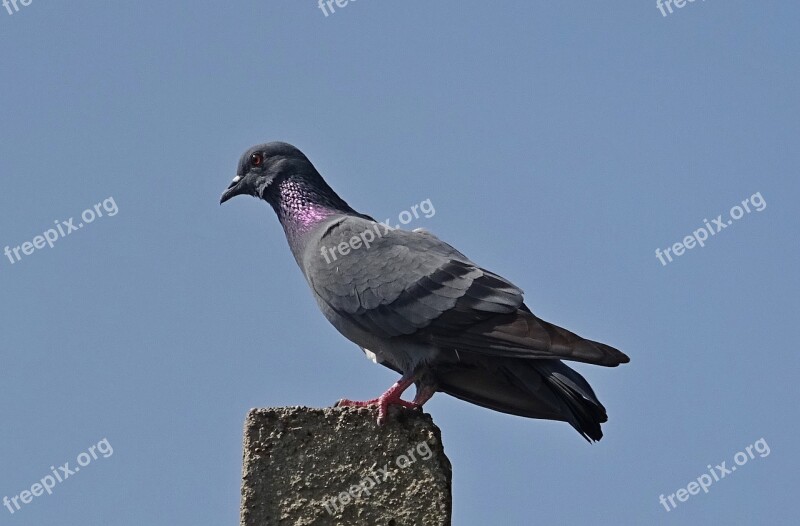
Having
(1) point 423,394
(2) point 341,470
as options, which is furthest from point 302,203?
(2) point 341,470

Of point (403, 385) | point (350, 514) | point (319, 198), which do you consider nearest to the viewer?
point (350, 514)

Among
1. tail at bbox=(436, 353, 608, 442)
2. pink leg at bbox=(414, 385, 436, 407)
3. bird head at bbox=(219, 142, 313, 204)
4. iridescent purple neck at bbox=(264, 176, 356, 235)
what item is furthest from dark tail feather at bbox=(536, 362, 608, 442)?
bird head at bbox=(219, 142, 313, 204)

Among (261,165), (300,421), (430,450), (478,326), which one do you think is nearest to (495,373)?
(478,326)

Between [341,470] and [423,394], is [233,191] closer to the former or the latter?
[423,394]

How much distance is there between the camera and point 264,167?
288 inches

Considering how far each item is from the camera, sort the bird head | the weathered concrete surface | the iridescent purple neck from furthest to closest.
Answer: the bird head
the iridescent purple neck
the weathered concrete surface

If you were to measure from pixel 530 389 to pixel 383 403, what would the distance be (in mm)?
1063

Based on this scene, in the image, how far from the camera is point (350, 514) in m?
5.21

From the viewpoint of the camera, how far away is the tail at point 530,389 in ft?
19.2

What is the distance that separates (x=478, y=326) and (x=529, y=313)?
1.10 ft

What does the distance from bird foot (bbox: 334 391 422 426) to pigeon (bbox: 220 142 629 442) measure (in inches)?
0.4

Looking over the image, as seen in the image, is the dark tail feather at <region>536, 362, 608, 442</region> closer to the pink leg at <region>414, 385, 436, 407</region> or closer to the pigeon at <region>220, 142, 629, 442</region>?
the pigeon at <region>220, 142, 629, 442</region>

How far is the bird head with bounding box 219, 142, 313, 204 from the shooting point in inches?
284

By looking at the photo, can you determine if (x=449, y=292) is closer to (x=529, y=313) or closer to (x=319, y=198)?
(x=529, y=313)
